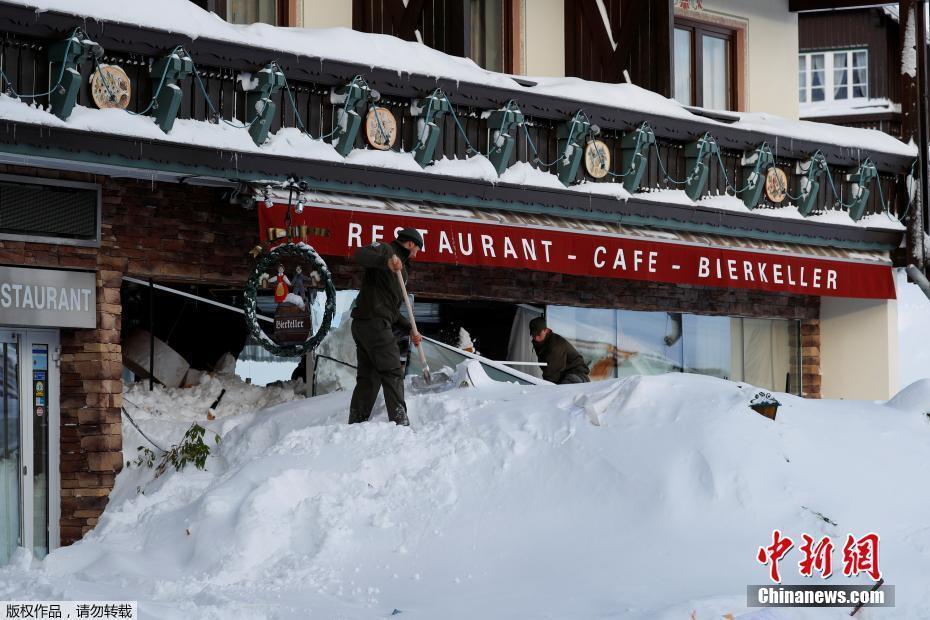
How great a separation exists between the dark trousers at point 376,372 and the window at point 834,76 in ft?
92.9

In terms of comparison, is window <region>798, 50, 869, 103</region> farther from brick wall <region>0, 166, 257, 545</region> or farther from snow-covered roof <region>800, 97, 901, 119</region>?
brick wall <region>0, 166, 257, 545</region>

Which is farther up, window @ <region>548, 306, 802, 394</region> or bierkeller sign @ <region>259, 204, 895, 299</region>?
bierkeller sign @ <region>259, 204, 895, 299</region>

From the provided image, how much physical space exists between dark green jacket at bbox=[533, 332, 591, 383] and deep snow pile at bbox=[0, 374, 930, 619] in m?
3.19

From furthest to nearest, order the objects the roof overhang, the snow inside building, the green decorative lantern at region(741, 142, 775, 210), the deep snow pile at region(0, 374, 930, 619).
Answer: the green decorative lantern at region(741, 142, 775, 210), the snow inside building, the roof overhang, the deep snow pile at region(0, 374, 930, 619)

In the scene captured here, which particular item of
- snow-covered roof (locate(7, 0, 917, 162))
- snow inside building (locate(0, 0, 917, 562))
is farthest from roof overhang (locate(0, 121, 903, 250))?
snow-covered roof (locate(7, 0, 917, 162))

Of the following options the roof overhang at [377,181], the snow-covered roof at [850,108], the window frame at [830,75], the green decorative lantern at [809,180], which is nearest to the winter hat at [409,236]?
the roof overhang at [377,181]

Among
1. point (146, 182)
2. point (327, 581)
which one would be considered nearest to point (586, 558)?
point (327, 581)

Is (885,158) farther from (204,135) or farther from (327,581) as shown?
(327,581)

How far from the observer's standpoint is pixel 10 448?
39.3ft

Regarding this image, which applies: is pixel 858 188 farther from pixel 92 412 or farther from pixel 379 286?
pixel 92 412

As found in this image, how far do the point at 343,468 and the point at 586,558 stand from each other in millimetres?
2185

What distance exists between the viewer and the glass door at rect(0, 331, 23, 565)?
11.9 meters

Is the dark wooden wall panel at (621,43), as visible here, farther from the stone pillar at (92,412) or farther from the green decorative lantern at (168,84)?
the stone pillar at (92,412)

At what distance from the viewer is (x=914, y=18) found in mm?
19203
